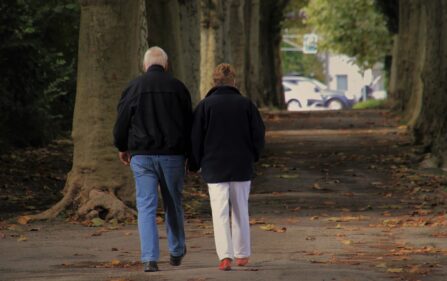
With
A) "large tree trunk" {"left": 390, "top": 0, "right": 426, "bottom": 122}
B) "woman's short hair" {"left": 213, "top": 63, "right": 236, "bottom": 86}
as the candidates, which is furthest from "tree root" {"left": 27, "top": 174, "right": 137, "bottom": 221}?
"large tree trunk" {"left": 390, "top": 0, "right": 426, "bottom": 122}

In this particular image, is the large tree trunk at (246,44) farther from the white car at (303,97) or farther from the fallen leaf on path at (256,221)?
the white car at (303,97)

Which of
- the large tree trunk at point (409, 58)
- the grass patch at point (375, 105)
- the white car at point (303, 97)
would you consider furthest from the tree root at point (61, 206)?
the white car at point (303, 97)

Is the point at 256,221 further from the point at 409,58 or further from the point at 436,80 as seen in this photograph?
the point at 409,58

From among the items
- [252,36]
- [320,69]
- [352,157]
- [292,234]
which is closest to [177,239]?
[292,234]

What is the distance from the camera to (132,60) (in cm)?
1659

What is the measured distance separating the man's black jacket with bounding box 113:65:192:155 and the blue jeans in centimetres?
8

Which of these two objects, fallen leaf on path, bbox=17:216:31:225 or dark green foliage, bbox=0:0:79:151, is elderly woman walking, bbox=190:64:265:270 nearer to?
fallen leaf on path, bbox=17:216:31:225

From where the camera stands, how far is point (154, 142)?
11.4m

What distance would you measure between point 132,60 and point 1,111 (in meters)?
8.92

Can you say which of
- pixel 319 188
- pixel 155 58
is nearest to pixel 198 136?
pixel 155 58

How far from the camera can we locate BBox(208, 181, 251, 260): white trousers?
11.2 m

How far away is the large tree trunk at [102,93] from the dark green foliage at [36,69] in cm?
680

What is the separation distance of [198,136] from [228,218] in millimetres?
742

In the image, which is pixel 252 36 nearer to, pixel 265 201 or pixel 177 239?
pixel 265 201
